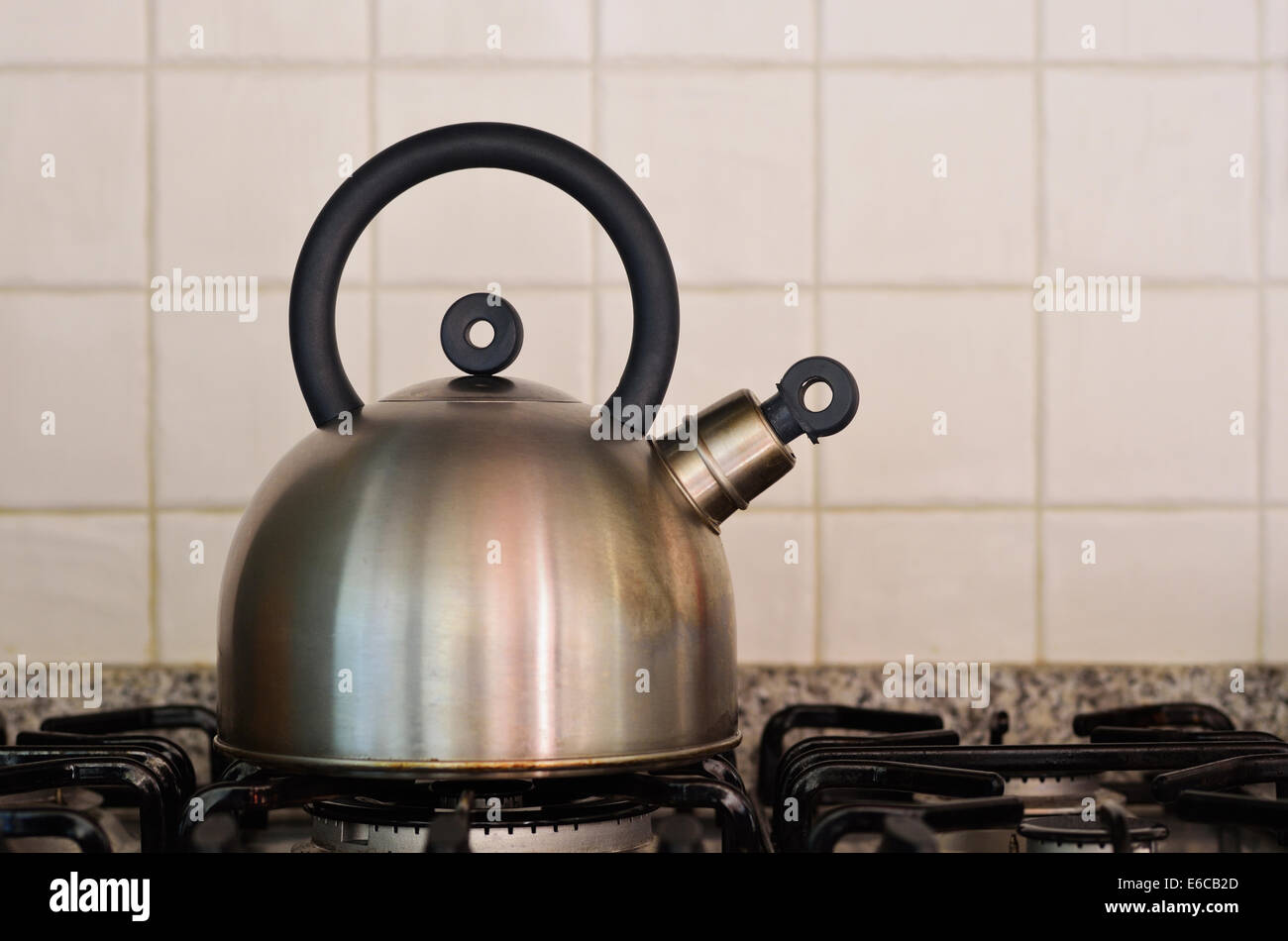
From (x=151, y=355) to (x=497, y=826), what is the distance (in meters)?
0.47

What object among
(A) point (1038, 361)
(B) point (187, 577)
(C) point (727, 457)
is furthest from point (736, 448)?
(B) point (187, 577)

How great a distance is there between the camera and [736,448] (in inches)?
22.8

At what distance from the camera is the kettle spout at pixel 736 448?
1.88 ft

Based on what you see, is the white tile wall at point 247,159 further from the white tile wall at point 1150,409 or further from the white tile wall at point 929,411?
the white tile wall at point 1150,409

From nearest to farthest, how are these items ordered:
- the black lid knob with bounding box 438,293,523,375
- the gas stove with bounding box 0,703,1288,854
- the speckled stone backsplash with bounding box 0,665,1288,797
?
the gas stove with bounding box 0,703,1288,854, the black lid knob with bounding box 438,293,523,375, the speckled stone backsplash with bounding box 0,665,1288,797

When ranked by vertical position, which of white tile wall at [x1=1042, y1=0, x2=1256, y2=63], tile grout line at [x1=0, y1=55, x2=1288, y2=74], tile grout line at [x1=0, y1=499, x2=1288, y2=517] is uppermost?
white tile wall at [x1=1042, y1=0, x2=1256, y2=63]

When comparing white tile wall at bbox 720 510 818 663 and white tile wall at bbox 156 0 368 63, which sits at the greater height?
white tile wall at bbox 156 0 368 63

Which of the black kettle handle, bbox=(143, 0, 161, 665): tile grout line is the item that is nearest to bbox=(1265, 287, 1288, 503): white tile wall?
the black kettle handle

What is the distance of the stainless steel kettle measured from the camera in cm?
50

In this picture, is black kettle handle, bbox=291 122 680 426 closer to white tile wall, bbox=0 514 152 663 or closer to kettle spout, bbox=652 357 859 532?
kettle spout, bbox=652 357 859 532

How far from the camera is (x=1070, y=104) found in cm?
83

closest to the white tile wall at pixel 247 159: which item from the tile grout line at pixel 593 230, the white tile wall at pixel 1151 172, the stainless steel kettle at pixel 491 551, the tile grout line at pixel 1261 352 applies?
the tile grout line at pixel 593 230

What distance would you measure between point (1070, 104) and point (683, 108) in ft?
0.88
